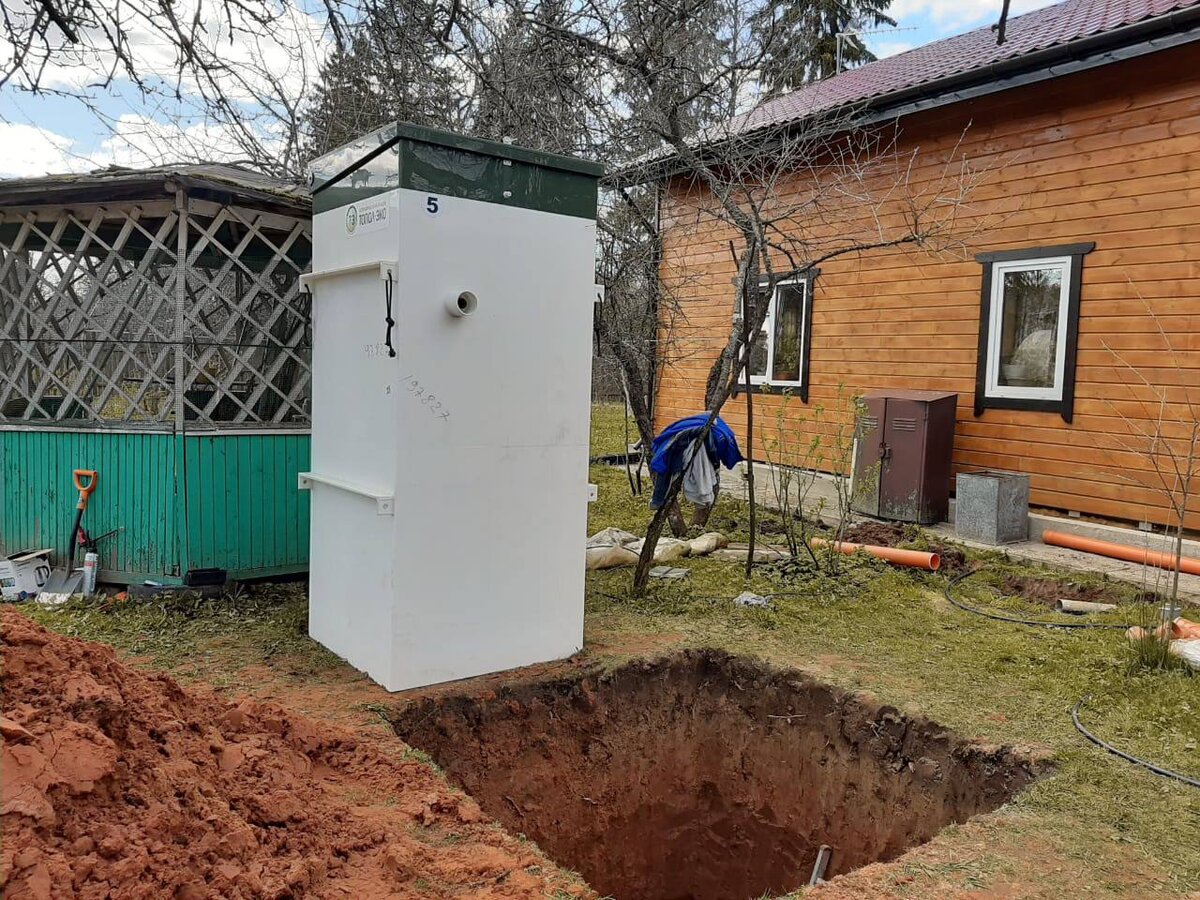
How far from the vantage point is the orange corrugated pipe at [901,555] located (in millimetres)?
6301

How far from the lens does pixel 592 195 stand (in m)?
4.16

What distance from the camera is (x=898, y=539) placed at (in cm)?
714

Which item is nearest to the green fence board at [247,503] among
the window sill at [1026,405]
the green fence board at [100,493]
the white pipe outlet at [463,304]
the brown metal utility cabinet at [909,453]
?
the green fence board at [100,493]

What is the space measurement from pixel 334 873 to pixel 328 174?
10.6ft

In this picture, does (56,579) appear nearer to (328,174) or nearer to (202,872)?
(328,174)

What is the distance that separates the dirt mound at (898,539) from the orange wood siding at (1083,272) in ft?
3.02

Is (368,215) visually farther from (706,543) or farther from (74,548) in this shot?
(706,543)

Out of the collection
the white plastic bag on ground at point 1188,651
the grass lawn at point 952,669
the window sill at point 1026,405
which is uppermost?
the window sill at point 1026,405

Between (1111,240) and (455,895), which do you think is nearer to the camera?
(455,895)

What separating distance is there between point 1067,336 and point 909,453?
1.57m

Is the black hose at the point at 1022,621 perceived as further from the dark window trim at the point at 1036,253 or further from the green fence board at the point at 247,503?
the green fence board at the point at 247,503

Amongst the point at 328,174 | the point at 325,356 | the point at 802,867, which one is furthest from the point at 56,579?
the point at 802,867

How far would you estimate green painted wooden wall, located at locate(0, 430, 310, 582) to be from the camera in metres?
5.30

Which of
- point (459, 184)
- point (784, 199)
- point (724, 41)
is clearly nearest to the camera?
point (459, 184)
